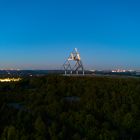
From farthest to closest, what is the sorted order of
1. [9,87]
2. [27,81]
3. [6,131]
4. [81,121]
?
[27,81]
[9,87]
[81,121]
[6,131]

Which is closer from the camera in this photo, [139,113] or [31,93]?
[139,113]

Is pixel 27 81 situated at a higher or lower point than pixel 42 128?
higher

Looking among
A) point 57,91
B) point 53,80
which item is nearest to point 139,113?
point 57,91

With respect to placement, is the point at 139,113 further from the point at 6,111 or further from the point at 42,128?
the point at 6,111

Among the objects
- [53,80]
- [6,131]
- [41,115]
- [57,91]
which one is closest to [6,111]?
[41,115]

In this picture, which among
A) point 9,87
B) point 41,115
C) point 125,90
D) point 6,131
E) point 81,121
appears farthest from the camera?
point 9,87

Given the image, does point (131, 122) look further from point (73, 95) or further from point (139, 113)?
point (73, 95)
